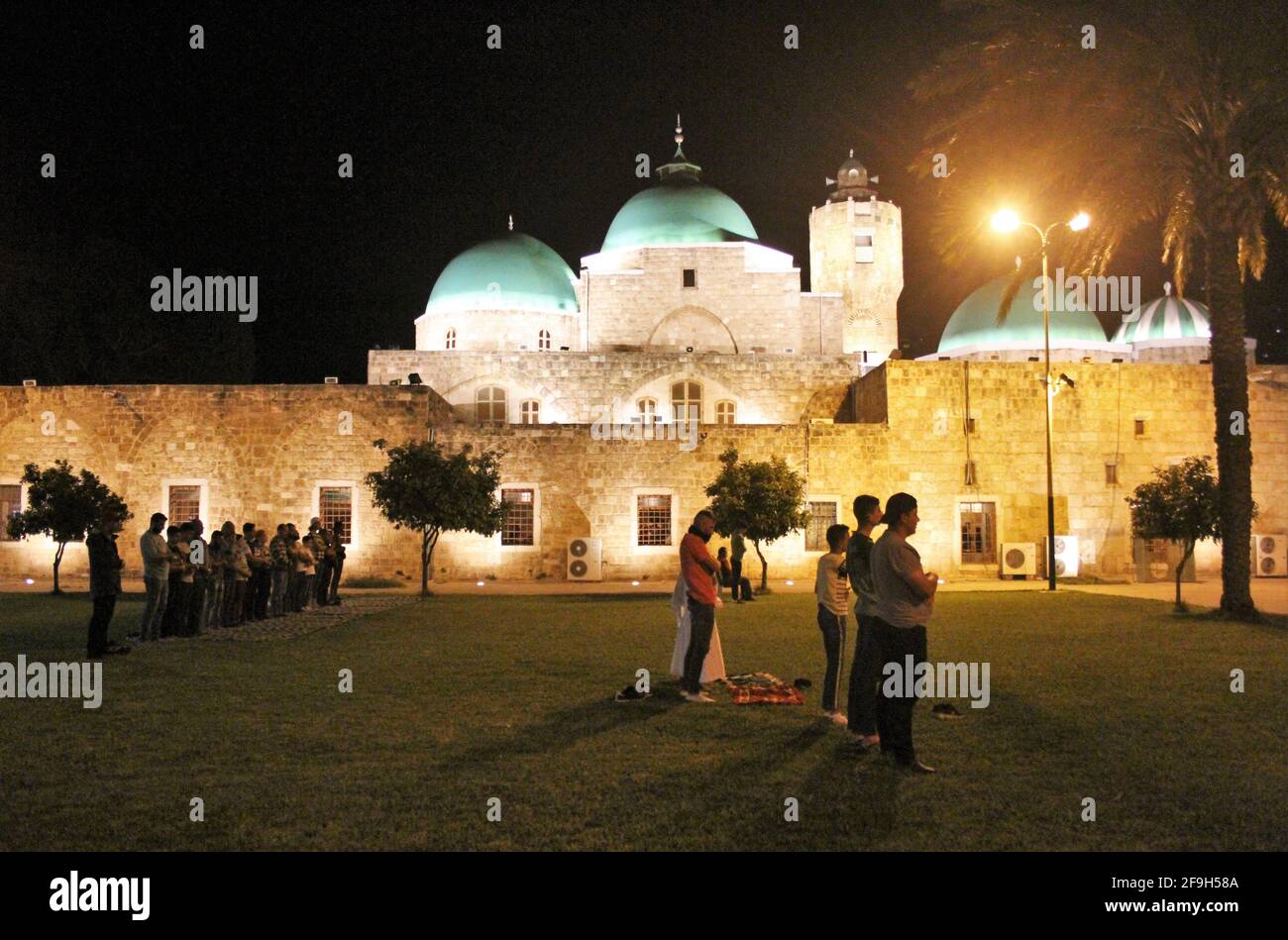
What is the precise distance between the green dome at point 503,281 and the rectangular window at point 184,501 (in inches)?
499

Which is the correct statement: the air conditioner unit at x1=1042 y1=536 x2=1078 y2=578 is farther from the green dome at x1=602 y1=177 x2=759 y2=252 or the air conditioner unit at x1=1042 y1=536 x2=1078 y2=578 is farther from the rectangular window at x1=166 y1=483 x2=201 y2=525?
the rectangular window at x1=166 y1=483 x2=201 y2=525

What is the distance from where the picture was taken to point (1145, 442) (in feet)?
83.2

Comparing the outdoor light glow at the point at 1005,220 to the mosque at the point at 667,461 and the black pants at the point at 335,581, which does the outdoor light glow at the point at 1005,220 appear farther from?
the black pants at the point at 335,581

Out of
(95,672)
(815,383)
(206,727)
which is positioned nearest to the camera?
(206,727)

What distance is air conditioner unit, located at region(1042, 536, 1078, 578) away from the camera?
2420 centimetres

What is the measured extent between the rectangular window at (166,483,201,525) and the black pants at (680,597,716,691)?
18.9 meters

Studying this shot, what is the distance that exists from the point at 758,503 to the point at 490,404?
12896mm

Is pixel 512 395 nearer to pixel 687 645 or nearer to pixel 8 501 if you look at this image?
pixel 8 501

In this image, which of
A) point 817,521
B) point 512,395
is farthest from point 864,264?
point 817,521

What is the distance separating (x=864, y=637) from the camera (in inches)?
270

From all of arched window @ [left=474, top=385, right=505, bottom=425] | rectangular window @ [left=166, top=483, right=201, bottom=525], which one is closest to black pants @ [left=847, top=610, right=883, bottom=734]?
rectangular window @ [left=166, top=483, right=201, bottom=525]

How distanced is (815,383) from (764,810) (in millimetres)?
25473

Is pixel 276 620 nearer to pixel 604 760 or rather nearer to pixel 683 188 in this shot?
pixel 604 760

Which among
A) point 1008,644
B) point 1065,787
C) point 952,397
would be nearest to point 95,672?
point 1065,787
